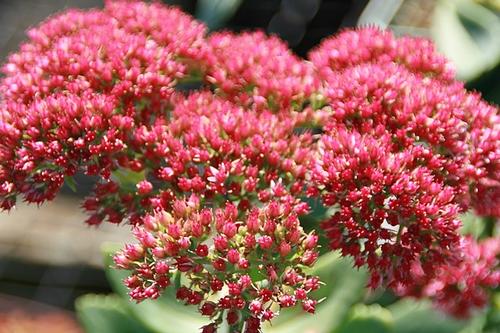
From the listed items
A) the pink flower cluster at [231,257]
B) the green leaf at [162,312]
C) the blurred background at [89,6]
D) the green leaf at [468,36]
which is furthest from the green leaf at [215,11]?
the pink flower cluster at [231,257]

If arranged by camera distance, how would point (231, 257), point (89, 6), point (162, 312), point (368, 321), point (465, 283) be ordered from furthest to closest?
1. point (89, 6)
2. point (162, 312)
3. point (368, 321)
4. point (465, 283)
5. point (231, 257)

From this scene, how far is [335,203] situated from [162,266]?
0.18 m

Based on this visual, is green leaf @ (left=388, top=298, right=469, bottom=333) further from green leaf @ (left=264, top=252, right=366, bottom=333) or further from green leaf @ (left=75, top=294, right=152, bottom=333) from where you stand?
green leaf @ (left=75, top=294, right=152, bottom=333)

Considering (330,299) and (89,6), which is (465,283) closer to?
(330,299)

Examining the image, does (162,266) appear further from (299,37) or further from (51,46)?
(299,37)

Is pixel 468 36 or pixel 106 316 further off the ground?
pixel 468 36

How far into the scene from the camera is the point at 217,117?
95cm

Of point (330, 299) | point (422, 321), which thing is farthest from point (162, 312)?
point (422, 321)

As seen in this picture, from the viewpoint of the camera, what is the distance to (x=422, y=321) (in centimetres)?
120

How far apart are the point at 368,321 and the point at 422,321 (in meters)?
0.10

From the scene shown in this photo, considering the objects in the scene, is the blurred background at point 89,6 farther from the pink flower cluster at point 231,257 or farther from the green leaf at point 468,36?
the pink flower cluster at point 231,257

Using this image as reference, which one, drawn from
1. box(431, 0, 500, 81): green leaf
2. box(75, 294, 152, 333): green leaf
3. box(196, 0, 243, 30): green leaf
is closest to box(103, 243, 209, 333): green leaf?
box(75, 294, 152, 333): green leaf

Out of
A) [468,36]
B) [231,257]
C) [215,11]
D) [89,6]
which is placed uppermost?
[89,6]

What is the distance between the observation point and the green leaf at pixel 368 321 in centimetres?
114
